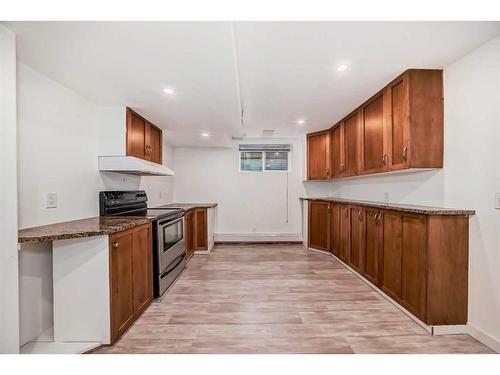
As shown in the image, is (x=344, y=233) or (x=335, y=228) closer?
(x=344, y=233)

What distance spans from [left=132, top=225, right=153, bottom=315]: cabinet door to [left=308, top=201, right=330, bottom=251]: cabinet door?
2985 millimetres

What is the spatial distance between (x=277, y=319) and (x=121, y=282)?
1359 millimetres

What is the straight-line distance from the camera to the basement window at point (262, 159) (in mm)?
5668

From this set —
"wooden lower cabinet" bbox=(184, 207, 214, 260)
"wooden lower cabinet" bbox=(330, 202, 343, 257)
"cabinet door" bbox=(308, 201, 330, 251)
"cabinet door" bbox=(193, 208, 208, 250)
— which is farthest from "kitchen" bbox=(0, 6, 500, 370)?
"cabinet door" bbox=(193, 208, 208, 250)

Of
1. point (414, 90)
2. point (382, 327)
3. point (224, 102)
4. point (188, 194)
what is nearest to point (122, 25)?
point (224, 102)

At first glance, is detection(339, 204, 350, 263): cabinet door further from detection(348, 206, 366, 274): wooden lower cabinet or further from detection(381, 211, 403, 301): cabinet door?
detection(381, 211, 403, 301): cabinet door

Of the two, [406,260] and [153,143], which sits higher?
[153,143]

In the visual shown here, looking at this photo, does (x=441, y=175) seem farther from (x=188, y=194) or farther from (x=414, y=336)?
(x=188, y=194)

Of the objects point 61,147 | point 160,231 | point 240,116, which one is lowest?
point 160,231

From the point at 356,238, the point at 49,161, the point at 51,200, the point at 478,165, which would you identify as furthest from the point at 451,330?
the point at 49,161

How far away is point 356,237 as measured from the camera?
3371 millimetres

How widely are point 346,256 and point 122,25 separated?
3641 millimetres

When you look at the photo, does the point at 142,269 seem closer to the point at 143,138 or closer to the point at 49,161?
the point at 49,161
